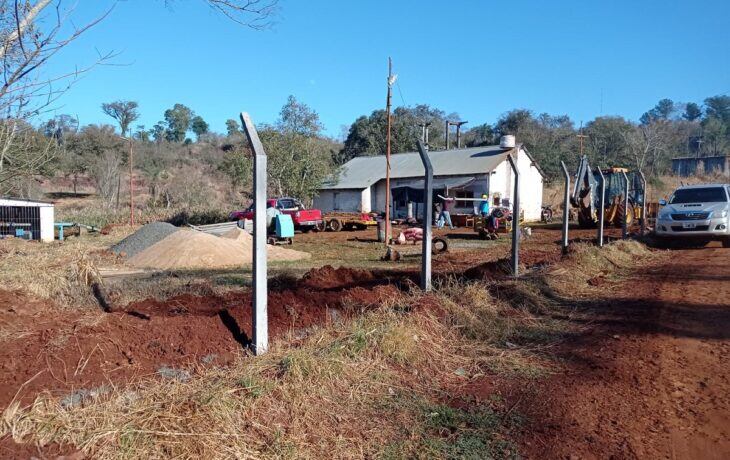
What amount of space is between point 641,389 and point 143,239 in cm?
1624

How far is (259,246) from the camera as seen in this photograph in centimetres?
518

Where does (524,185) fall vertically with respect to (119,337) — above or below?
above

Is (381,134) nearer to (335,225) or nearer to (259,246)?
(335,225)

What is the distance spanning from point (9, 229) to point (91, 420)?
27134mm

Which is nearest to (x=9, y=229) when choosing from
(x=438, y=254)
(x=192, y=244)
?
(x=192, y=244)

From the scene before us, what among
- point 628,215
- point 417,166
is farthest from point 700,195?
point 417,166

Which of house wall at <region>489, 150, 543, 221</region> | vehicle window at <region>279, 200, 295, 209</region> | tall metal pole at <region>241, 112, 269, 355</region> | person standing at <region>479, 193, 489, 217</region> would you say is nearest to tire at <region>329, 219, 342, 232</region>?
vehicle window at <region>279, 200, 295, 209</region>

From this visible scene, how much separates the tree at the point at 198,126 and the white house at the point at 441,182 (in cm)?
5468

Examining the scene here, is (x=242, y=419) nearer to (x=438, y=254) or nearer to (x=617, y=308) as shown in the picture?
(x=617, y=308)

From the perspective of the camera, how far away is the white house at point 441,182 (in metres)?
35.4

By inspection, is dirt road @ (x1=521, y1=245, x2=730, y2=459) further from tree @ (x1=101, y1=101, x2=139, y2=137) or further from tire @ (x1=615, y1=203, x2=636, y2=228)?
tree @ (x1=101, y1=101, x2=139, y2=137)

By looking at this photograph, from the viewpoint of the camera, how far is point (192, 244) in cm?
1617

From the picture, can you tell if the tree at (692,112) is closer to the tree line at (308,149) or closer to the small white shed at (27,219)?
the tree line at (308,149)

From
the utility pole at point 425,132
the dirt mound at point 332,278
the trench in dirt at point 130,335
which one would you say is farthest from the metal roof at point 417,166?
the trench in dirt at point 130,335
